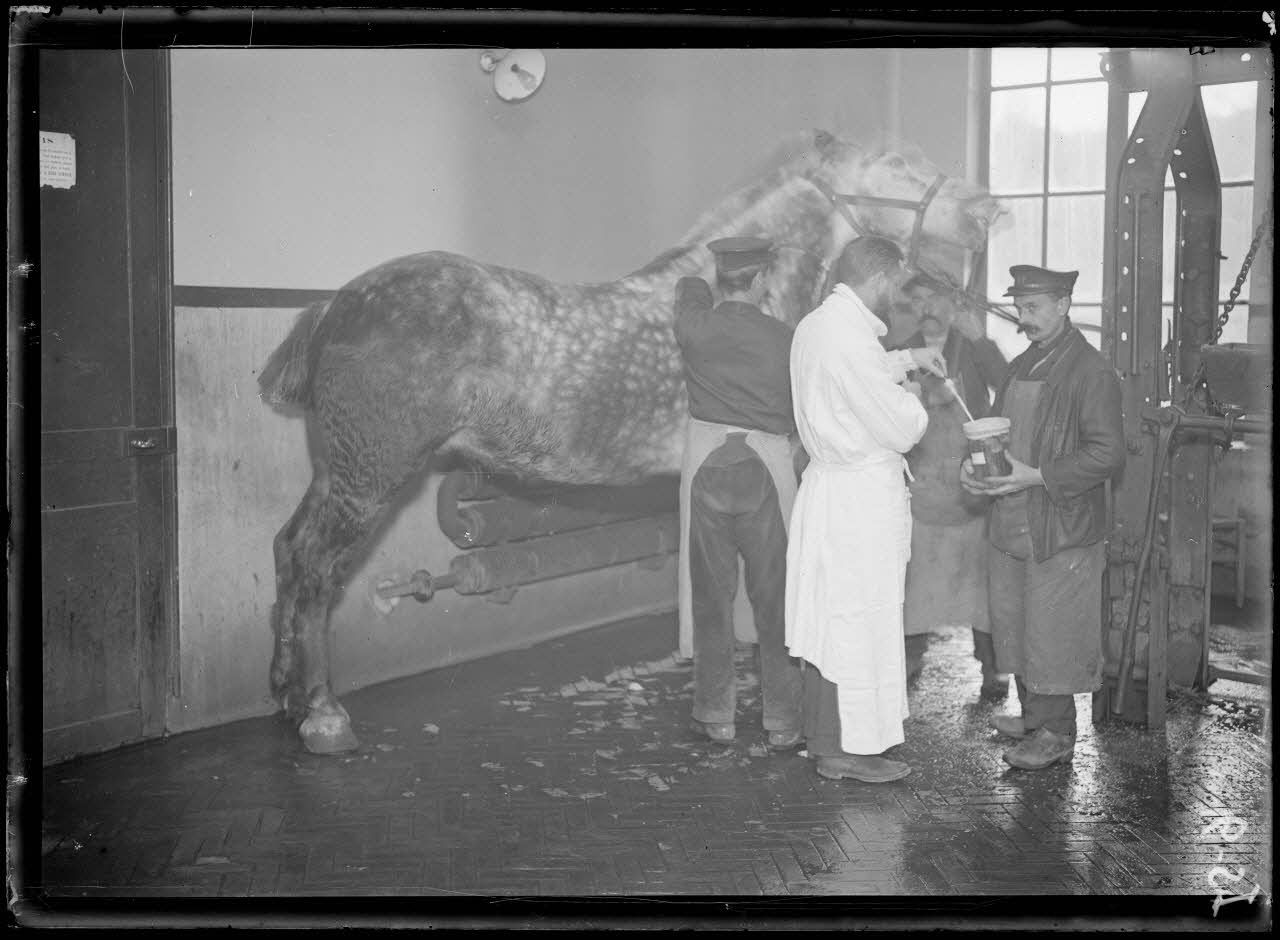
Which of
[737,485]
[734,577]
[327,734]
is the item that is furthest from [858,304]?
[327,734]

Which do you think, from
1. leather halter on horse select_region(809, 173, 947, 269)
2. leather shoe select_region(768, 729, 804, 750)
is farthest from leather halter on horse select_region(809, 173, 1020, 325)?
leather shoe select_region(768, 729, 804, 750)

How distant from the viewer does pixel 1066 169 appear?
7184 millimetres

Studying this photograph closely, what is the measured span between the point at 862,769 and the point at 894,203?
2794mm

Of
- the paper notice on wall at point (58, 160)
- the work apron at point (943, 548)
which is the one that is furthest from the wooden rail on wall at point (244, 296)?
the work apron at point (943, 548)

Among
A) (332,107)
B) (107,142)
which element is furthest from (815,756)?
(107,142)

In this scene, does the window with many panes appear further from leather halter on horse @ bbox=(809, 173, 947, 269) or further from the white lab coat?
the white lab coat

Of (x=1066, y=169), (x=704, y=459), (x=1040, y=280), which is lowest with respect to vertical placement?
(x=704, y=459)

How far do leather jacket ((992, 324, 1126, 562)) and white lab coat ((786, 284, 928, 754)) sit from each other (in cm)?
57

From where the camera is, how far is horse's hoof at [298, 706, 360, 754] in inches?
210

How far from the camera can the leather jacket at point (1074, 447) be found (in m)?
5.03

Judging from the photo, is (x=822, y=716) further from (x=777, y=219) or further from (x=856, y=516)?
(x=777, y=219)

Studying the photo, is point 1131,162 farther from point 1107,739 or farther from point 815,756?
point 815,756

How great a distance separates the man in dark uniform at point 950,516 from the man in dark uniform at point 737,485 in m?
0.93

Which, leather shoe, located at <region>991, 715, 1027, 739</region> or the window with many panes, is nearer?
leather shoe, located at <region>991, 715, 1027, 739</region>
